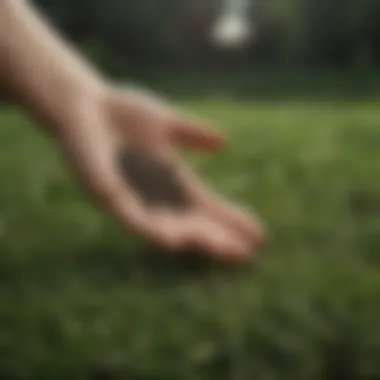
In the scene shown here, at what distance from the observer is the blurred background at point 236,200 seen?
575 millimetres

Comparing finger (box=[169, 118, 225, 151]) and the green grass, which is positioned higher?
finger (box=[169, 118, 225, 151])

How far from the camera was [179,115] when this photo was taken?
Result: 0.63 metres

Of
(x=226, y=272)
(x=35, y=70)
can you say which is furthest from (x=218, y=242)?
(x=35, y=70)

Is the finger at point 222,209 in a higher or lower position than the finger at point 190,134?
lower

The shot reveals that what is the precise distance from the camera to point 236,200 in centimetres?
62

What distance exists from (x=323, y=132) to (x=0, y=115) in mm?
194

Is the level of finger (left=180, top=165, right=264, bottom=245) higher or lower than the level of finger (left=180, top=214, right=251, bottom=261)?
higher

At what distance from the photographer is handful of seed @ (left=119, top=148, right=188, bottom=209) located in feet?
2.03

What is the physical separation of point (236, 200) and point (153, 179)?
49mm

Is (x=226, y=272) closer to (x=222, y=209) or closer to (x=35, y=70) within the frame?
(x=222, y=209)

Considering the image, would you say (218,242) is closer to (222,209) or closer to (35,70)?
(222,209)

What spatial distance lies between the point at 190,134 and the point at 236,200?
46mm

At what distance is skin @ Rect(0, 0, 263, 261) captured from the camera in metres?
0.60

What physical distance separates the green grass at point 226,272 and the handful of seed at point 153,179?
0.02 m
